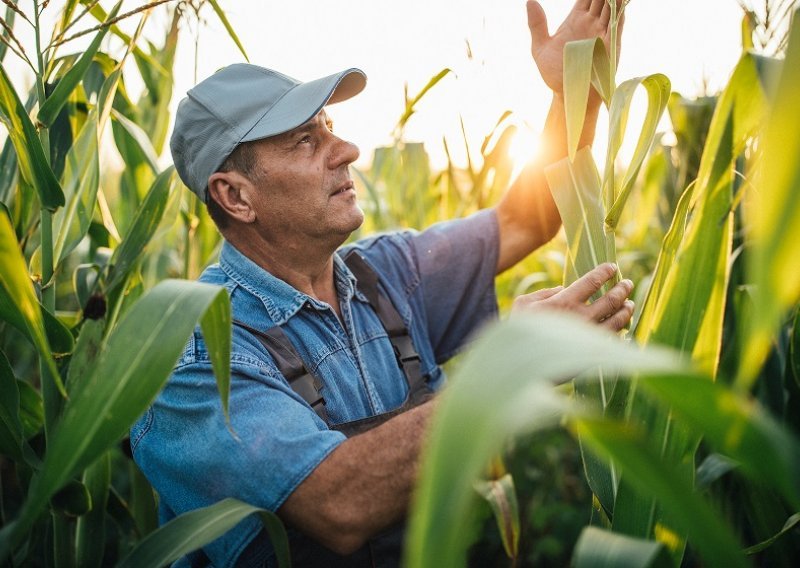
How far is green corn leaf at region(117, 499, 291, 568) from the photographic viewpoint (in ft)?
2.43

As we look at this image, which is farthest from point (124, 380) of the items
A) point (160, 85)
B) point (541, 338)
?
point (160, 85)

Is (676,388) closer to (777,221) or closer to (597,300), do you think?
(777,221)

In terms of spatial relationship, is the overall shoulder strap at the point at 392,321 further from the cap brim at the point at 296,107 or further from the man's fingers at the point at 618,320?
the man's fingers at the point at 618,320

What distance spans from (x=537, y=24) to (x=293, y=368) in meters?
0.70

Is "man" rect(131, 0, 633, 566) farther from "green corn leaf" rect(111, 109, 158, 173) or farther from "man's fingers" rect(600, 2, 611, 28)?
"green corn leaf" rect(111, 109, 158, 173)

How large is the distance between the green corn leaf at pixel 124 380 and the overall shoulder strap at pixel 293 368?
1.69 feet

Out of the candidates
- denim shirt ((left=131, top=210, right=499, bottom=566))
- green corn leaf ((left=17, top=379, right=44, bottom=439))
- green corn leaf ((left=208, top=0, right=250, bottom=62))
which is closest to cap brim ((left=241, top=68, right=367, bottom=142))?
green corn leaf ((left=208, top=0, right=250, bottom=62))

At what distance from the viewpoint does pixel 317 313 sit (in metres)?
1.26

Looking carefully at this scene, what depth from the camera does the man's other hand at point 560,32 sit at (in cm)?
108

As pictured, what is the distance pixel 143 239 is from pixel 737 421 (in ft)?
2.96

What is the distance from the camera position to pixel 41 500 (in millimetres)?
557

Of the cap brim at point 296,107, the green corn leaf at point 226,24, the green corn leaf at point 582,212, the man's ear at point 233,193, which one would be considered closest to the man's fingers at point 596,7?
the green corn leaf at point 582,212

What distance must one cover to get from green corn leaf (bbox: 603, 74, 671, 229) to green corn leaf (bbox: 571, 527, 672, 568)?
13.7 inches

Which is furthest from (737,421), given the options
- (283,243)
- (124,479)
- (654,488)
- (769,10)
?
(124,479)
